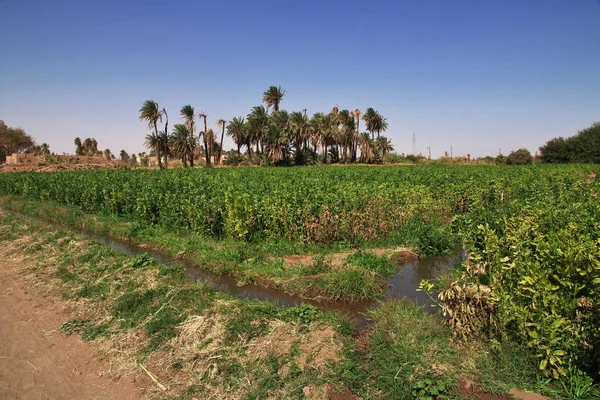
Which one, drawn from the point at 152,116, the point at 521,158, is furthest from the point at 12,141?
the point at 521,158

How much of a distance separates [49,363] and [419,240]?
811cm

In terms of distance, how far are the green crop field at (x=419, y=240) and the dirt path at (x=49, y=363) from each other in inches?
123

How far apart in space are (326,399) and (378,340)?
1.18m

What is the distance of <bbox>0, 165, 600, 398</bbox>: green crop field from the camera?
3.49 meters

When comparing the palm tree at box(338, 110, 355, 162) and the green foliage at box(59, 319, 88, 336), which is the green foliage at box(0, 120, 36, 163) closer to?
the palm tree at box(338, 110, 355, 162)

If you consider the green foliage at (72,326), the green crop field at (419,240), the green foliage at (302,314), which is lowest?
the green foliage at (72,326)

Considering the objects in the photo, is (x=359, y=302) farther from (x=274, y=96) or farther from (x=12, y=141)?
(x=12, y=141)

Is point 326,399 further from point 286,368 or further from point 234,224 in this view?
point 234,224

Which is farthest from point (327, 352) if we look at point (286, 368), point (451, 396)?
point (451, 396)

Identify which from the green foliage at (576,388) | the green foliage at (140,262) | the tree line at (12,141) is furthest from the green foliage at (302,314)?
the tree line at (12,141)

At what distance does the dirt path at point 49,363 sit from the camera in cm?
408

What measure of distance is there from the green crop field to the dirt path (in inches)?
123

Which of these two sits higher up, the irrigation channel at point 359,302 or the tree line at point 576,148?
the tree line at point 576,148

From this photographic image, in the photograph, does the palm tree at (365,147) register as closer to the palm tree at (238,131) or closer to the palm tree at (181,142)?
the palm tree at (238,131)
